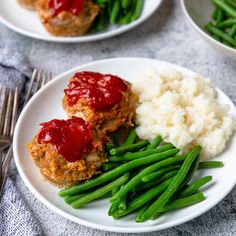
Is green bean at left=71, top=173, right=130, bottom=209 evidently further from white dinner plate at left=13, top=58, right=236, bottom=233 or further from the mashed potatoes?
the mashed potatoes

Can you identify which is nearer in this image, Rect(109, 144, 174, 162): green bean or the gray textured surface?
Rect(109, 144, 174, 162): green bean

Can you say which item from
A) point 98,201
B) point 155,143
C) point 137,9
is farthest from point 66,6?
point 98,201

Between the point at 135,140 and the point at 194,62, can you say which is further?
the point at 194,62

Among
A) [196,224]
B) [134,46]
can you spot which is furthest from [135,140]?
[134,46]

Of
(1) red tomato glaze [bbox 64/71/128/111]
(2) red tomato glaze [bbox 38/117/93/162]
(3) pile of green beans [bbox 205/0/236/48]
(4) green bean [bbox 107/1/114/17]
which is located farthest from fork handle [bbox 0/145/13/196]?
(3) pile of green beans [bbox 205/0/236/48]

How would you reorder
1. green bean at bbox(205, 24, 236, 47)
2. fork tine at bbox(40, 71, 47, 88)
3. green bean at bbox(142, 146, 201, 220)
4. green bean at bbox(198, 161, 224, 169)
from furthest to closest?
green bean at bbox(205, 24, 236, 47) → fork tine at bbox(40, 71, 47, 88) → green bean at bbox(198, 161, 224, 169) → green bean at bbox(142, 146, 201, 220)

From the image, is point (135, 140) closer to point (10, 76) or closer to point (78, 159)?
point (78, 159)

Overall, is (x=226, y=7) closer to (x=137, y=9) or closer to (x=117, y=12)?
(x=137, y=9)
